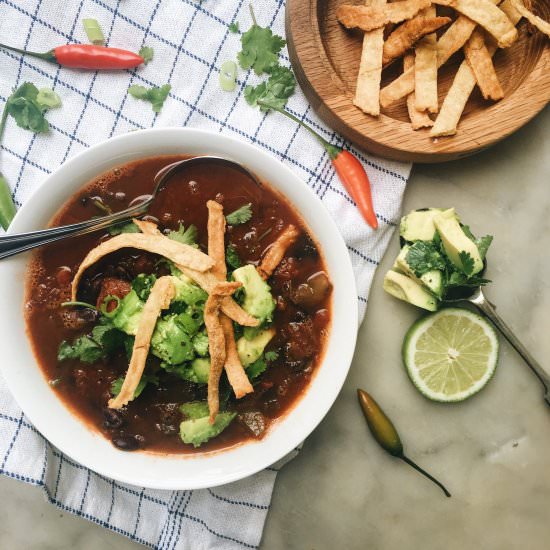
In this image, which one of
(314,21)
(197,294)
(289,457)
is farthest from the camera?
(289,457)

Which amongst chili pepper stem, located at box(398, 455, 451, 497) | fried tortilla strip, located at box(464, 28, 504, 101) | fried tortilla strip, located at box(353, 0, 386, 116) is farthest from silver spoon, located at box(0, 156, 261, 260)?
chili pepper stem, located at box(398, 455, 451, 497)

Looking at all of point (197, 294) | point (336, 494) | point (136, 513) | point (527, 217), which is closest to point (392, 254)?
point (527, 217)

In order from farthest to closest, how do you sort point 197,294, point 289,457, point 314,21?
point 289,457
point 314,21
point 197,294

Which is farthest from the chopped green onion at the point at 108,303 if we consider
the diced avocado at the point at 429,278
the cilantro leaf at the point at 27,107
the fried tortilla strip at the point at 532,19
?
the fried tortilla strip at the point at 532,19

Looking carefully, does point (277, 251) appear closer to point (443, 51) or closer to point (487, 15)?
point (443, 51)

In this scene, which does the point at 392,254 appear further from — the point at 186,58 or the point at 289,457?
the point at 186,58

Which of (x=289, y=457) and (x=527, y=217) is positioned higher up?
(x=527, y=217)

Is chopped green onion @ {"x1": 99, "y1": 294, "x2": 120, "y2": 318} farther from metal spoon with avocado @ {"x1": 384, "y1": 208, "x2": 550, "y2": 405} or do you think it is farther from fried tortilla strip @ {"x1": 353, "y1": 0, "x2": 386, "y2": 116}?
fried tortilla strip @ {"x1": 353, "y1": 0, "x2": 386, "y2": 116}
